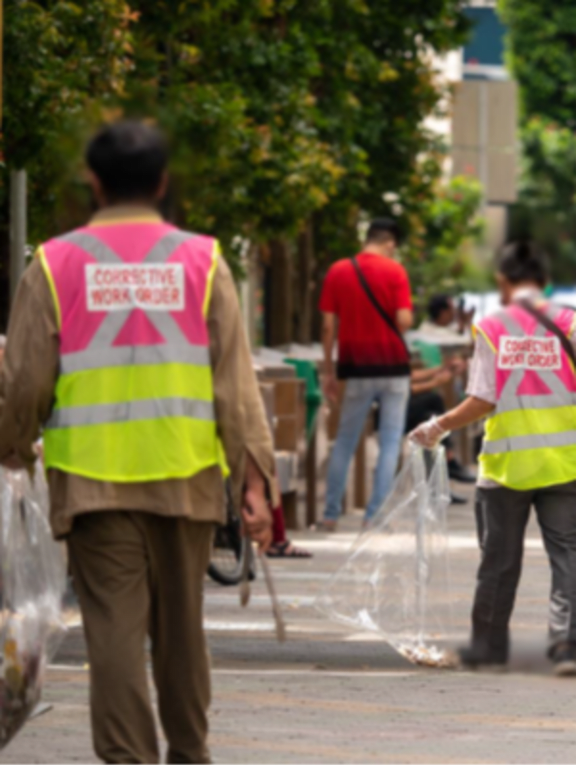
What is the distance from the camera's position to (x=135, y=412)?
5.29 metres

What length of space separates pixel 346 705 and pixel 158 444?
8.64ft

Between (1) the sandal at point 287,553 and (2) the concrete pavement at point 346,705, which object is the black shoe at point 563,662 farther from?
(1) the sandal at point 287,553

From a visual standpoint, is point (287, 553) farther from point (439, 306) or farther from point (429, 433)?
point (439, 306)

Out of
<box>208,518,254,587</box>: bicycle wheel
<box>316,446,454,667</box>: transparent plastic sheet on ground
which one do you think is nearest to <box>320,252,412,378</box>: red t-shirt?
<box>208,518,254,587</box>: bicycle wheel

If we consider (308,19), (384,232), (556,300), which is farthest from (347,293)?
(556,300)

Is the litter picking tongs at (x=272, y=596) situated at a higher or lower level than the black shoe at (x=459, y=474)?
higher

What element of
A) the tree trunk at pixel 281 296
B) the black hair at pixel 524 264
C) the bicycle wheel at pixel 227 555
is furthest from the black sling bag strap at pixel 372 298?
the black hair at pixel 524 264

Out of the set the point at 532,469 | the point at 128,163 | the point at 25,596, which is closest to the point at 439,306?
the point at 532,469

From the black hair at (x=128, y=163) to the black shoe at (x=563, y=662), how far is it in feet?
7.60

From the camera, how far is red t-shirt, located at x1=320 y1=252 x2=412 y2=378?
14.0 meters

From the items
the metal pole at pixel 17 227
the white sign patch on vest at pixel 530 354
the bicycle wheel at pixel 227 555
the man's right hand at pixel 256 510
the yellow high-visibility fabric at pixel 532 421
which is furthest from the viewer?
the bicycle wheel at pixel 227 555

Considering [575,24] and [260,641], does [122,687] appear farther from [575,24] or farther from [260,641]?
[575,24]

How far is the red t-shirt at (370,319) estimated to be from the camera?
46.1 ft

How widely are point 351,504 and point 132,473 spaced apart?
37.5 ft
